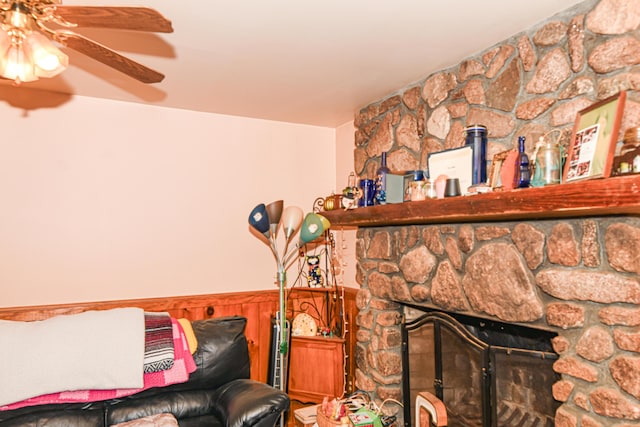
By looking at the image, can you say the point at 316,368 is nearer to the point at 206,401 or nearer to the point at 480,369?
the point at 206,401

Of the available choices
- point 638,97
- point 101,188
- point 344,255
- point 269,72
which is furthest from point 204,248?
point 638,97

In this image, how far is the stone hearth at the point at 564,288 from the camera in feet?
5.69

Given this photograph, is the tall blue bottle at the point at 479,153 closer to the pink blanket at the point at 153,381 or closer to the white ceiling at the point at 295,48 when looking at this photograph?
the white ceiling at the point at 295,48

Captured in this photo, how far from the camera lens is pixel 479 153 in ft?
7.64

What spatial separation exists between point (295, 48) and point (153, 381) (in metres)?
2.07

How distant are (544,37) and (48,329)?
3.00 m

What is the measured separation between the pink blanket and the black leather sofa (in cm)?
5

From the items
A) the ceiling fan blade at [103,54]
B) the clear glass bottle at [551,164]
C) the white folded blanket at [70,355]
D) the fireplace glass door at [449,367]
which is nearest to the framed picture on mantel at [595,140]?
the clear glass bottle at [551,164]

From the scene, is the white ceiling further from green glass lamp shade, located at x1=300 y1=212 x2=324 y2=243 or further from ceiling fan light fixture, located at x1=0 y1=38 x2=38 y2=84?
green glass lamp shade, located at x1=300 y1=212 x2=324 y2=243

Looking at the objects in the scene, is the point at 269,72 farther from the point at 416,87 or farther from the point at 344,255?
the point at 344,255

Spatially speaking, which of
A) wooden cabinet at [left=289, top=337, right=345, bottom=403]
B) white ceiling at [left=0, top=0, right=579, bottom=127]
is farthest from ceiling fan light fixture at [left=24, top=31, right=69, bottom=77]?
wooden cabinet at [left=289, top=337, right=345, bottom=403]

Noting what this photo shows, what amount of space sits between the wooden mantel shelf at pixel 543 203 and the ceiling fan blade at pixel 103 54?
57.4 inches

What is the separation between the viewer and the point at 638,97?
1734mm

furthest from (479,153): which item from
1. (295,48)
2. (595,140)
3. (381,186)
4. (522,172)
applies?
(295,48)
